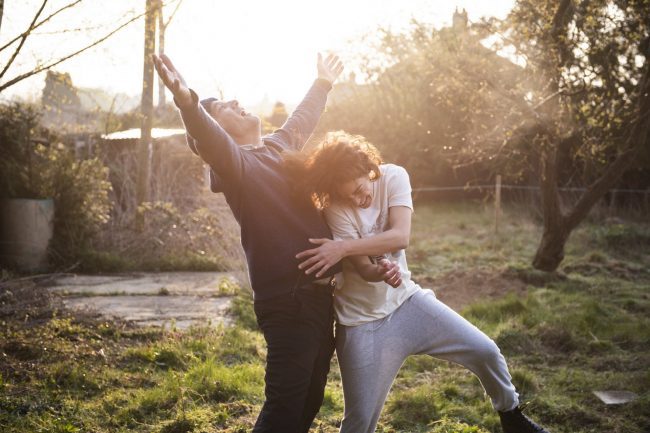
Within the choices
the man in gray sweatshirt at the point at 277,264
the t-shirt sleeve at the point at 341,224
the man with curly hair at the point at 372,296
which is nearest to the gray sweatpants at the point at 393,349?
the man with curly hair at the point at 372,296

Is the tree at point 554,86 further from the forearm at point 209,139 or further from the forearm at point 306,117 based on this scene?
the forearm at point 209,139

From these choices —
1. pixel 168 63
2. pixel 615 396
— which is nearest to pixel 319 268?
pixel 168 63

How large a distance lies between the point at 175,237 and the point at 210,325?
200 inches

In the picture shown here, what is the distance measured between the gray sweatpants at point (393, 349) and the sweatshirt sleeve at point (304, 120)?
3.27ft

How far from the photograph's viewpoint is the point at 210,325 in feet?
20.6

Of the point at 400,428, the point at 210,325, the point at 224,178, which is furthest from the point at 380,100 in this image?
the point at 224,178

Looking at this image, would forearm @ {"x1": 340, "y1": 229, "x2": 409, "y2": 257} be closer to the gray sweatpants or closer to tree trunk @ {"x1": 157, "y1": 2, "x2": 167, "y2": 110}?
the gray sweatpants

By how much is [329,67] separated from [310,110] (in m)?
0.31

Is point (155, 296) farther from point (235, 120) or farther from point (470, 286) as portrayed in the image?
point (235, 120)

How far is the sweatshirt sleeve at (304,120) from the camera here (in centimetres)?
338

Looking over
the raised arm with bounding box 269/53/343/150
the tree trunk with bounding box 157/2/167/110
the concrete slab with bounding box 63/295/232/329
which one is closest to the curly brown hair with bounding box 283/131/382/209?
the raised arm with bounding box 269/53/343/150

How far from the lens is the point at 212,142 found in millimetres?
2555

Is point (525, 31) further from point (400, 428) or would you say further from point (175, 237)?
point (175, 237)

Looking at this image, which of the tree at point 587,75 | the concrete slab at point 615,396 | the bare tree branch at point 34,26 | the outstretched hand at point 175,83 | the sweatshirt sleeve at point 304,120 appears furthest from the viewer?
the tree at point 587,75
